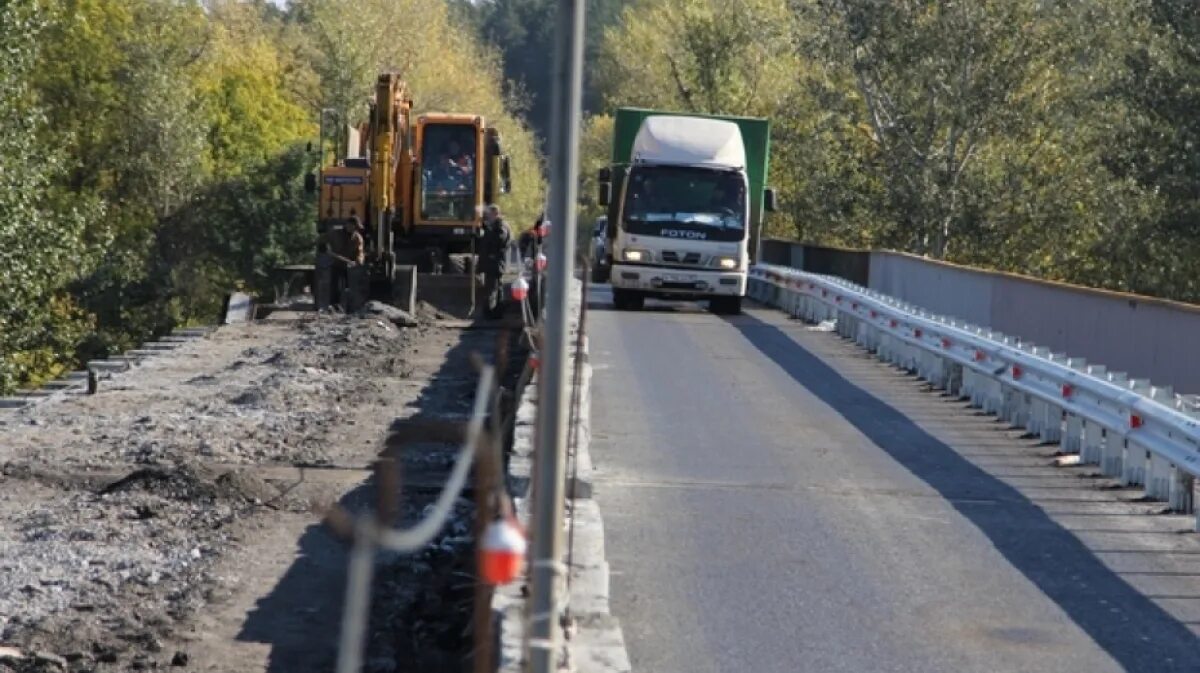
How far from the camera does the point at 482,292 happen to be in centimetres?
3181

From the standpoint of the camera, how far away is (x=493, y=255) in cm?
3092

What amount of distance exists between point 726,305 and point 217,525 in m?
23.5

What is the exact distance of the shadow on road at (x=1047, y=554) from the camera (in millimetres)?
9086

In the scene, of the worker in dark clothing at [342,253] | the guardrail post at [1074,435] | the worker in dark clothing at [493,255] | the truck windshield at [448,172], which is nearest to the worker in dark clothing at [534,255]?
the worker in dark clothing at [493,255]

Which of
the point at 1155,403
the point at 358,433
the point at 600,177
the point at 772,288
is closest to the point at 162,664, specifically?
the point at 1155,403

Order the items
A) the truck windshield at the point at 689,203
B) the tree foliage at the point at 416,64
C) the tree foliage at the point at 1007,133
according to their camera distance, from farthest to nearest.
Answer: the tree foliage at the point at 416,64 → the tree foliage at the point at 1007,133 → the truck windshield at the point at 689,203

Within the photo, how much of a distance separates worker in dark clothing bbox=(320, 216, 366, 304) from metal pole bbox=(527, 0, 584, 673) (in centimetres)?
2677

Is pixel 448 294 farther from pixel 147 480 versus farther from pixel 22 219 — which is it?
pixel 147 480

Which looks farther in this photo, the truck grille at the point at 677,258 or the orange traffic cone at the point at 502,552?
the truck grille at the point at 677,258

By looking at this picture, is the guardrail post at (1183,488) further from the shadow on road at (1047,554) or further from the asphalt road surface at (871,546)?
the shadow on road at (1047,554)

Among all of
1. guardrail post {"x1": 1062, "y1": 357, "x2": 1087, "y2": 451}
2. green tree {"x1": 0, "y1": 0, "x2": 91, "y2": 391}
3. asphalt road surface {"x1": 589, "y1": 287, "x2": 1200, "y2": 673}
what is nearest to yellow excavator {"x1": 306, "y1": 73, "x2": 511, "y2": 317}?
green tree {"x1": 0, "y1": 0, "x2": 91, "y2": 391}

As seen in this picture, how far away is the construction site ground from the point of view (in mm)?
9422

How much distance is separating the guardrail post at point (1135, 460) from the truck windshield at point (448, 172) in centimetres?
2006

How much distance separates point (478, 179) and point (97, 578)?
2276 centimetres
